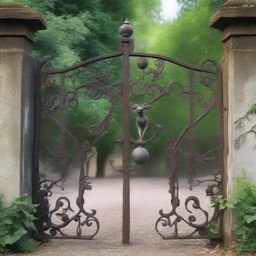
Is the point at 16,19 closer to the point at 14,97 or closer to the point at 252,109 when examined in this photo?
the point at 14,97

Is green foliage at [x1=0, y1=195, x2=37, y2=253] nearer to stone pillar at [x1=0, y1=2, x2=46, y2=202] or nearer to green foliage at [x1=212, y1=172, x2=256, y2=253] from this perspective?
stone pillar at [x1=0, y1=2, x2=46, y2=202]

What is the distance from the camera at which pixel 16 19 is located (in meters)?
6.47

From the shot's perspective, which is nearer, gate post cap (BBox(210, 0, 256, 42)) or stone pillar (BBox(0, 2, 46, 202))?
gate post cap (BBox(210, 0, 256, 42))

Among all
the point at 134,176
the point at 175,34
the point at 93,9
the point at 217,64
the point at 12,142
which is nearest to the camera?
the point at 12,142

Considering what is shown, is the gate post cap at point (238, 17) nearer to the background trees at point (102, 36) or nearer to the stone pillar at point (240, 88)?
the stone pillar at point (240, 88)

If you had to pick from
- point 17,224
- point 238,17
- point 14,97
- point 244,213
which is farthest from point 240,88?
point 17,224

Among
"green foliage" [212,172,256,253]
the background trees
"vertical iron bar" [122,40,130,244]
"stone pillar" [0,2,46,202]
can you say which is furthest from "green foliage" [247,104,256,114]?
the background trees

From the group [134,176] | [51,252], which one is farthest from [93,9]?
[51,252]

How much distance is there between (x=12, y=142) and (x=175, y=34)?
57.1ft

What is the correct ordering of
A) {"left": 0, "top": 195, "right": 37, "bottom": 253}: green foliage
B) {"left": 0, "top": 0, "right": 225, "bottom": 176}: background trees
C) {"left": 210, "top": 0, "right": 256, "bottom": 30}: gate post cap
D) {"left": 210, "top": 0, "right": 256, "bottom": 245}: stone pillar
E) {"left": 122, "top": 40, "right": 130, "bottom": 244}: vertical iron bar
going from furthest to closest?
{"left": 0, "top": 0, "right": 225, "bottom": 176}: background trees
{"left": 122, "top": 40, "right": 130, "bottom": 244}: vertical iron bar
{"left": 210, "top": 0, "right": 256, "bottom": 245}: stone pillar
{"left": 210, "top": 0, "right": 256, "bottom": 30}: gate post cap
{"left": 0, "top": 195, "right": 37, "bottom": 253}: green foliage

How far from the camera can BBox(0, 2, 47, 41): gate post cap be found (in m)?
6.44

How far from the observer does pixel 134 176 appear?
26609mm

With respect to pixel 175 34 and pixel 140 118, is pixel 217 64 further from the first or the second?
pixel 175 34

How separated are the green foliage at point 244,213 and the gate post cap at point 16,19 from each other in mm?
3274
